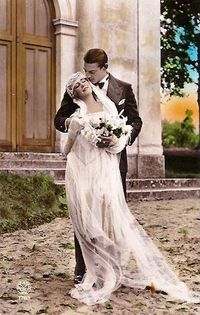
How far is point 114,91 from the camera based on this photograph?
363 cm

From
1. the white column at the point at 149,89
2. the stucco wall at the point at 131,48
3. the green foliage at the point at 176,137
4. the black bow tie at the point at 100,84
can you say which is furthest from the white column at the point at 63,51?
the black bow tie at the point at 100,84

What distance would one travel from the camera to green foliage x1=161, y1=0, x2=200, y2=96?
7711 millimetres

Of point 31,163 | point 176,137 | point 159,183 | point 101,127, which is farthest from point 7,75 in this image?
point 101,127

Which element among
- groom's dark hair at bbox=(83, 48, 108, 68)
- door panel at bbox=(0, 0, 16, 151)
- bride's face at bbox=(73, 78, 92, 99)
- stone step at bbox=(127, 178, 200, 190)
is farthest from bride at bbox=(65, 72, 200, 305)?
door panel at bbox=(0, 0, 16, 151)

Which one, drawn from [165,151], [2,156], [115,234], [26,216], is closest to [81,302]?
[115,234]

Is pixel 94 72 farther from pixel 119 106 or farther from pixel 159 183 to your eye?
pixel 159 183

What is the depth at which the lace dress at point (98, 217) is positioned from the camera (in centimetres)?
350

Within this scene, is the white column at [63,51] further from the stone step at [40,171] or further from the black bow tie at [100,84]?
the black bow tie at [100,84]

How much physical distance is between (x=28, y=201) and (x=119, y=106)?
2797 millimetres

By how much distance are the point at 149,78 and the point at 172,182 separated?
1.68 metres

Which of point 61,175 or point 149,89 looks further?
point 149,89

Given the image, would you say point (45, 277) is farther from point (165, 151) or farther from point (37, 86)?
point (165, 151)

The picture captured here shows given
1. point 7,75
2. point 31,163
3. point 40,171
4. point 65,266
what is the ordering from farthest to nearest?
point 7,75, point 31,163, point 40,171, point 65,266

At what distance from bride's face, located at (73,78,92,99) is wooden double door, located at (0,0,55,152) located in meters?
4.82
